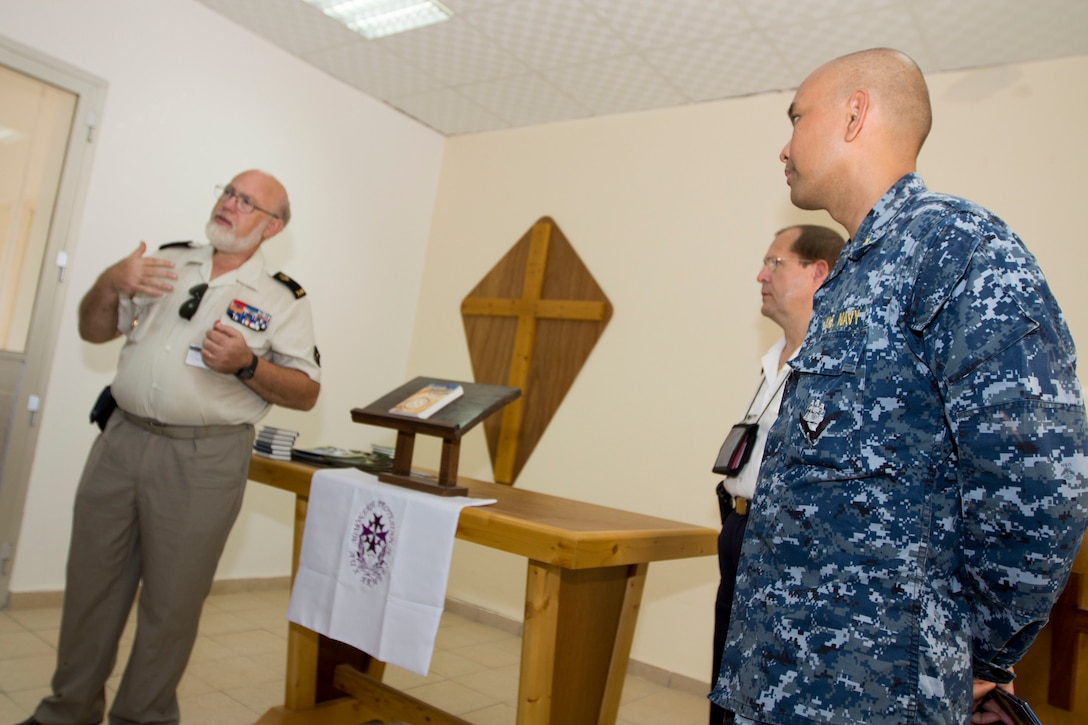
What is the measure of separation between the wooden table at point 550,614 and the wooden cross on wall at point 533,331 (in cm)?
182

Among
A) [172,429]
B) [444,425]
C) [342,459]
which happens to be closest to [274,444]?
[342,459]

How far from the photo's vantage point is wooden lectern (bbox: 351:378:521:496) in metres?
2.12

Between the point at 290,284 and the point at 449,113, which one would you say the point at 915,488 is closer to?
the point at 290,284

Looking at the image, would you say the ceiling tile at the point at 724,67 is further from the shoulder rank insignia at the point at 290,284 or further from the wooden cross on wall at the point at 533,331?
the shoulder rank insignia at the point at 290,284

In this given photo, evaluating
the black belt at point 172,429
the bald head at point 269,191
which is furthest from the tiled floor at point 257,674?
the bald head at point 269,191

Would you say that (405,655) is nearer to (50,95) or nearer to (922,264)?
(922,264)

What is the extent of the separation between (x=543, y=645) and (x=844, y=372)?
3.70 ft

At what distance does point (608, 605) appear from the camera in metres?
2.21

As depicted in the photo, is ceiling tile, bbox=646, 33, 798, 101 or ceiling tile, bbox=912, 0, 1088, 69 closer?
ceiling tile, bbox=912, 0, 1088, 69

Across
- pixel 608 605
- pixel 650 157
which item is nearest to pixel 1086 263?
pixel 650 157

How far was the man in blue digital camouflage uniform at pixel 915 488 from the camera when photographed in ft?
3.09

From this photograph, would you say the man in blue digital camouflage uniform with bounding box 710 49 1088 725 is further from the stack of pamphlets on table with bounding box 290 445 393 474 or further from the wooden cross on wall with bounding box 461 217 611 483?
the wooden cross on wall with bounding box 461 217 611 483

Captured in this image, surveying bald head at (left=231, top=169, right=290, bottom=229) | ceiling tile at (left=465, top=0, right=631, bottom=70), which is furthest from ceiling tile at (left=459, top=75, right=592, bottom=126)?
bald head at (left=231, top=169, right=290, bottom=229)

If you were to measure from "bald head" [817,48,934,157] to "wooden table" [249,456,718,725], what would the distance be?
1.03 metres
